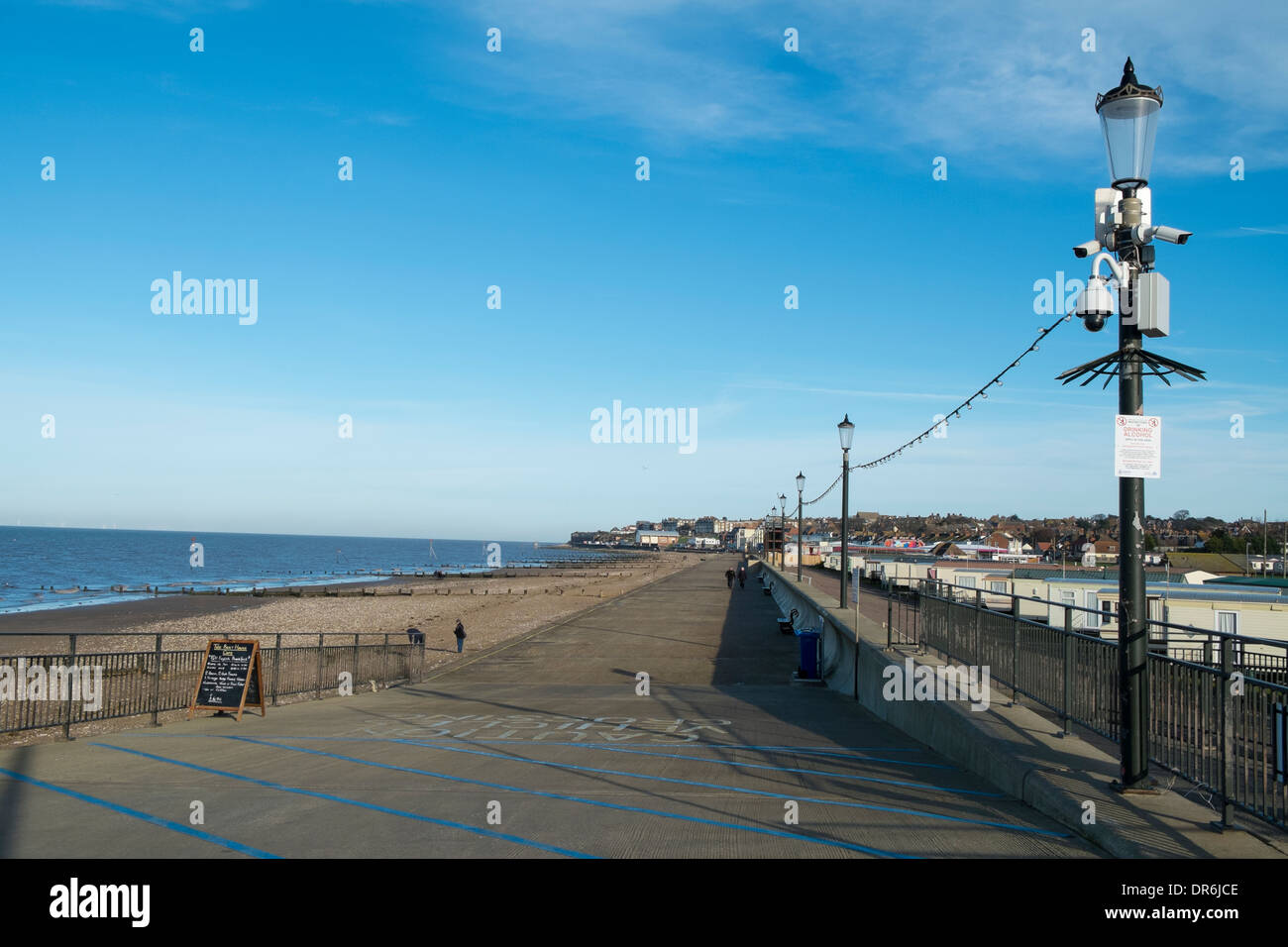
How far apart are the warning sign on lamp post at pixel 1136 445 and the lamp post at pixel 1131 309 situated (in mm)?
19

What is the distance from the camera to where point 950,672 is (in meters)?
12.9

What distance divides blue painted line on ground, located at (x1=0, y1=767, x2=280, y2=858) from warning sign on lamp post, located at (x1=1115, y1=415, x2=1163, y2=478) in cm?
716

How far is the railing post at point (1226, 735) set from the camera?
638 cm

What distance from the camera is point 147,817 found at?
827 cm

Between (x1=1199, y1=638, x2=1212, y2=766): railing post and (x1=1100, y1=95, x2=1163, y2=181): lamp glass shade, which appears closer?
(x1=1199, y1=638, x2=1212, y2=766): railing post

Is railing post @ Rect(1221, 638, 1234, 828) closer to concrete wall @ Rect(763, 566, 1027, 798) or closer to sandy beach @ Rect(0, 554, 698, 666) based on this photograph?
concrete wall @ Rect(763, 566, 1027, 798)

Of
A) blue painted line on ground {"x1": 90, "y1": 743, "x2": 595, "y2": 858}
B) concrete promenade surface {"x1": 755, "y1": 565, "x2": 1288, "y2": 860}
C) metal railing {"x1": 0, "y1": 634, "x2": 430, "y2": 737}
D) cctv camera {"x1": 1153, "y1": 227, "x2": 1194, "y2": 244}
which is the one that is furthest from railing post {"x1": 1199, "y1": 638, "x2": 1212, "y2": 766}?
metal railing {"x1": 0, "y1": 634, "x2": 430, "y2": 737}

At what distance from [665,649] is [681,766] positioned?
1768 centimetres

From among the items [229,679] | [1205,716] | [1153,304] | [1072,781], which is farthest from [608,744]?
[1153,304]

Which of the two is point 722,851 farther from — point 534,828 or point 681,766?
point 681,766

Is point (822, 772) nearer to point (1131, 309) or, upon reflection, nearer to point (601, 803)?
point (601, 803)

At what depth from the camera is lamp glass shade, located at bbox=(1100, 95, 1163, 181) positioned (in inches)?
283

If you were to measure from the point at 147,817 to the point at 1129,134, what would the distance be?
10.1 m
